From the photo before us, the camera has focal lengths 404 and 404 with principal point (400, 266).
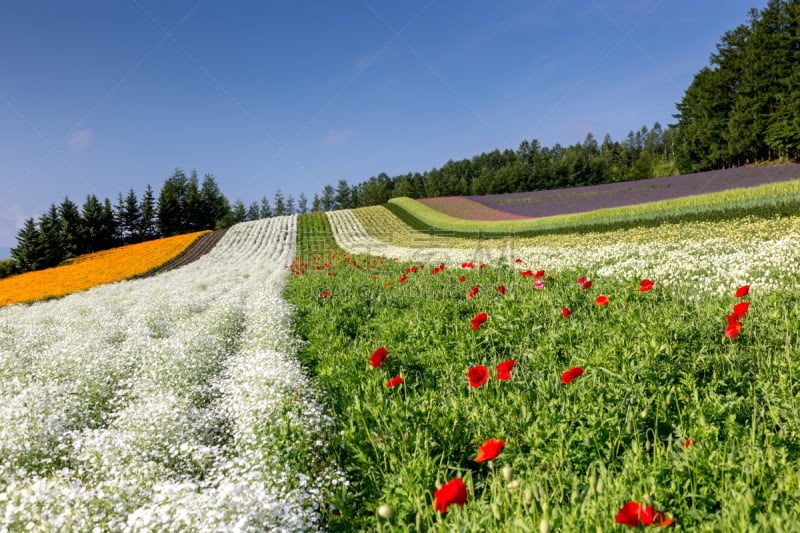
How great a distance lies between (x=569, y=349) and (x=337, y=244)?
3537 cm

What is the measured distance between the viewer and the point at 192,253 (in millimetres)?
40344

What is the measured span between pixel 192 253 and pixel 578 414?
43.2m

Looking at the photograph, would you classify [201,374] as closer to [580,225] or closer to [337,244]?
[580,225]

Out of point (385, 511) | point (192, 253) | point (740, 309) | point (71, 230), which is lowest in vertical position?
point (385, 511)

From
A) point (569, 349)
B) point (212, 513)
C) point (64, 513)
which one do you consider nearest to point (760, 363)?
point (569, 349)

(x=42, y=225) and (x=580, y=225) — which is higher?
(x=42, y=225)

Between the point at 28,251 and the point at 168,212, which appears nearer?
the point at 28,251

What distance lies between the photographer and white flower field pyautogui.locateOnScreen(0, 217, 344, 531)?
2.98 m

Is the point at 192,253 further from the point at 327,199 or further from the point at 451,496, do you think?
the point at 327,199

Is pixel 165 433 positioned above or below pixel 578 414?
below

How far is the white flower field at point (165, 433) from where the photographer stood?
2979 mm

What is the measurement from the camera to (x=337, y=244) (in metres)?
39.4

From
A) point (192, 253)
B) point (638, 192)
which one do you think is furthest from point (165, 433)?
point (638, 192)

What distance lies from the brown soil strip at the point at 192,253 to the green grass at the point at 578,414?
3050 cm
